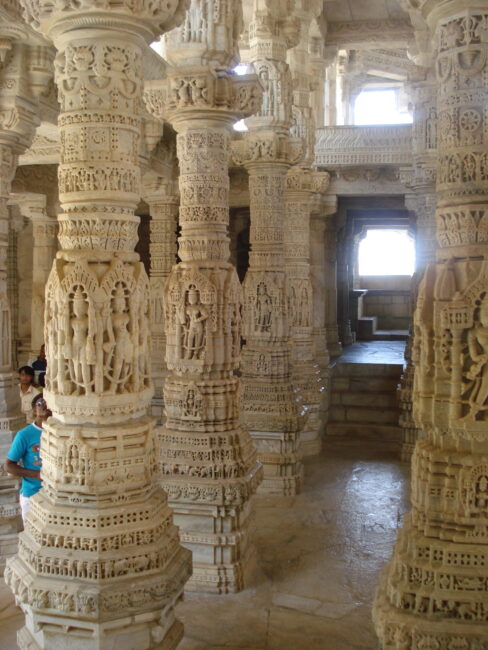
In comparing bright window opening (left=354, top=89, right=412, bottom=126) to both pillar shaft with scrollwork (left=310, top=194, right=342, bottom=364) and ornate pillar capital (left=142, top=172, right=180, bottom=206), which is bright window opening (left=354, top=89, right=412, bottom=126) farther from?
ornate pillar capital (left=142, top=172, right=180, bottom=206)

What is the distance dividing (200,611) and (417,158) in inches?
252

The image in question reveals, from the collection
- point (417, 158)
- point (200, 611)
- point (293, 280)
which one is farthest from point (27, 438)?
point (417, 158)

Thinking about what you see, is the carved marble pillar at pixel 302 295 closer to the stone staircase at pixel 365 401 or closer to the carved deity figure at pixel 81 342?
the stone staircase at pixel 365 401

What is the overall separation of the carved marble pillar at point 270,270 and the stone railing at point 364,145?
12.4ft

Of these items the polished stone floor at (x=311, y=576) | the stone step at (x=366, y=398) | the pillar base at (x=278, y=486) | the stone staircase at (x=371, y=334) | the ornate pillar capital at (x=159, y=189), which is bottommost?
the polished stone floor at (x=311, y=576)

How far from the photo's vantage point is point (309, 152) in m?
9.58

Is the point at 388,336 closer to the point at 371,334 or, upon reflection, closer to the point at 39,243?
the point at 371,334

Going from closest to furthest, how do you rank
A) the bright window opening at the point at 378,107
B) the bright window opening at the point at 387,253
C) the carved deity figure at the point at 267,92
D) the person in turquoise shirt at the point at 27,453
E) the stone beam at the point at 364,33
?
the person in turquoise shirt at the point at 27,453 → the carved deity figure at the point at 267,92 → the stone beam at the point at 364,33 → the bright window opening at the point at 378,107 → the bright window opening at the point at 387,253

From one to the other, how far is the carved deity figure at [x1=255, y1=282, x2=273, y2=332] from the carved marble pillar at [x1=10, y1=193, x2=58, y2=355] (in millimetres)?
5438

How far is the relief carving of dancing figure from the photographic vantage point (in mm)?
3961

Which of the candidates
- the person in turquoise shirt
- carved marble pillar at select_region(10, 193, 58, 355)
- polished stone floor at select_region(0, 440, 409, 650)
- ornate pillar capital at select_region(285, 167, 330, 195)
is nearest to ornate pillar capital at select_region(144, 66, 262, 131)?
the person in turquoise shirt

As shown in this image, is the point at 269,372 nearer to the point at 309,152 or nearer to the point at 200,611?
the point at 309,152

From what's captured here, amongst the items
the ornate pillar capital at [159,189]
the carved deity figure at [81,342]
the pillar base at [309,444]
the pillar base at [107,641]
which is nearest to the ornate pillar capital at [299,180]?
the ornate pillar capital at [159,189]

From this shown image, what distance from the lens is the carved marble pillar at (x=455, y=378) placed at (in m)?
3.92
